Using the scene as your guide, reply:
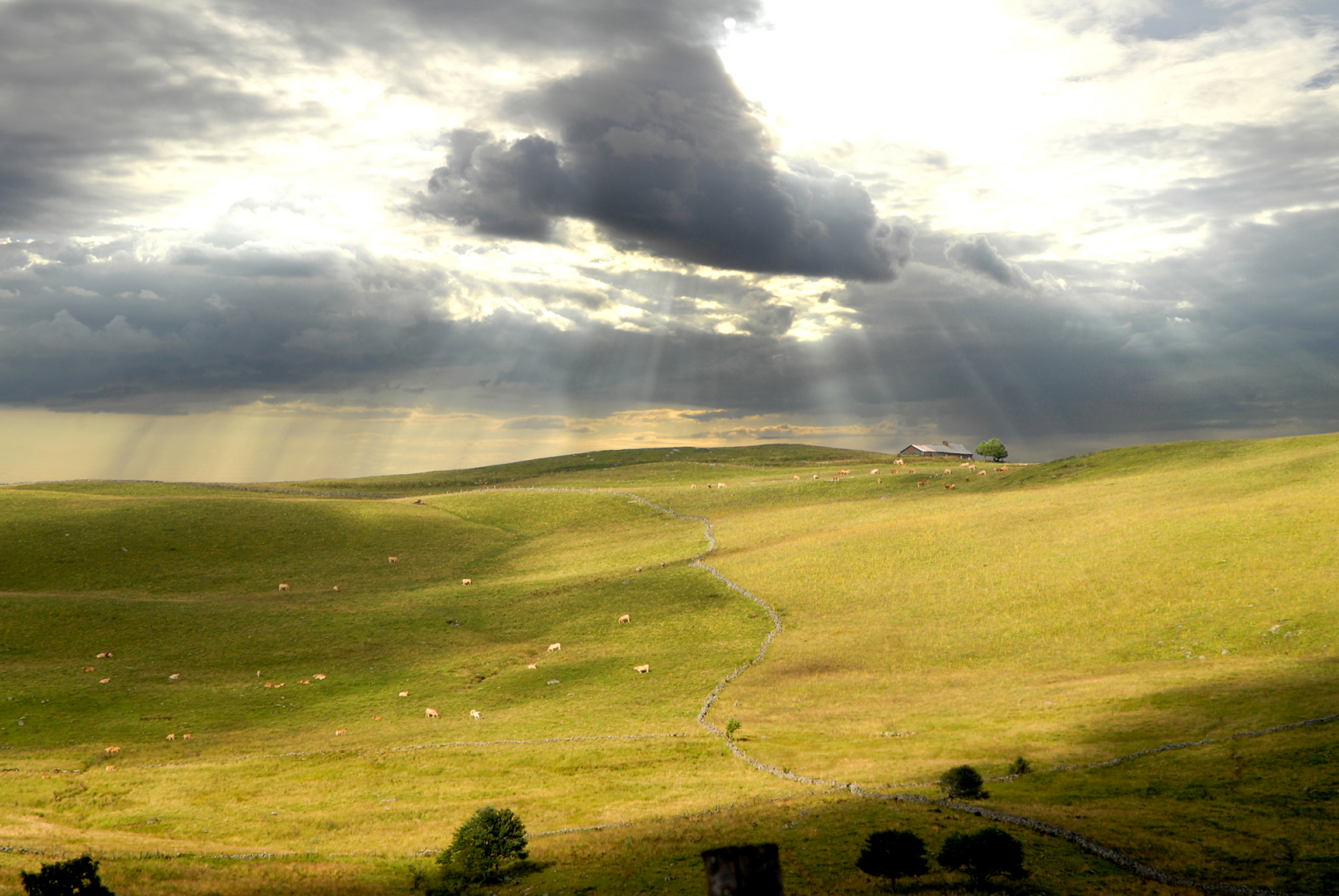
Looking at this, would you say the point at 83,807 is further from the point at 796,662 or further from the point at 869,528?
the point at 869,528

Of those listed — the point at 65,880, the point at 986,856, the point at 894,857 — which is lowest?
the point at 986,856

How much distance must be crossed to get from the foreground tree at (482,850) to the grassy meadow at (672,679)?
44.8 inches

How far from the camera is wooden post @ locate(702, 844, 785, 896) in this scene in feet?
18.4

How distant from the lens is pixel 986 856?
70.2 ft

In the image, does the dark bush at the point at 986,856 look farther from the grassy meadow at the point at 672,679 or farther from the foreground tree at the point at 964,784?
the foreground tree at the point at 964,784

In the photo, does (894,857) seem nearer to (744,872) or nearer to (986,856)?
(986,856)

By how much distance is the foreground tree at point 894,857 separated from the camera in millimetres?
21031

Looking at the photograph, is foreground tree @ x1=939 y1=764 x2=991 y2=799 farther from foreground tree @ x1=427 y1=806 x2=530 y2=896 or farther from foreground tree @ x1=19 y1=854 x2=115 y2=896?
foreground tree @ x1=19 y1=854 x2=115 y2=896

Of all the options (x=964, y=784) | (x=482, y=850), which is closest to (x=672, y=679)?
(x=964, y=784)

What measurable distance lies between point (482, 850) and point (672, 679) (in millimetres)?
30708

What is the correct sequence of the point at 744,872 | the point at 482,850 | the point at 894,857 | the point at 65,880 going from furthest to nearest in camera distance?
the point at 482,850, the point at 894,857, the point at 65,880, the point at 744,872

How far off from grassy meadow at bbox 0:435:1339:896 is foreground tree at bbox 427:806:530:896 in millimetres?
1138

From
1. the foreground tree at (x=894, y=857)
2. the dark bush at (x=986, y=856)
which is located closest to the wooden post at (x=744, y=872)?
the foreground tree at (x=894, y=857)

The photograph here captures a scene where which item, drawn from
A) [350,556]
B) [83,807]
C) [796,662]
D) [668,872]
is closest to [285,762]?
[83,807]
